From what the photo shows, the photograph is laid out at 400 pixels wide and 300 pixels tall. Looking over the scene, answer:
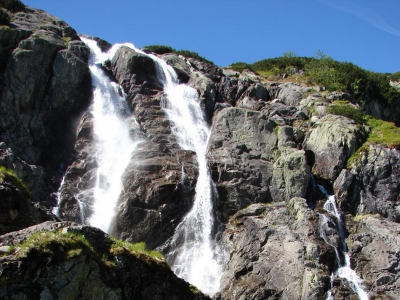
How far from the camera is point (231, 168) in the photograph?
29547mm

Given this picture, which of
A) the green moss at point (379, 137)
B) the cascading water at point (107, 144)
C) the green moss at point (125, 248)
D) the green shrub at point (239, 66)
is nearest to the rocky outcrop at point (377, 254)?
the green moss at point (379, 137)

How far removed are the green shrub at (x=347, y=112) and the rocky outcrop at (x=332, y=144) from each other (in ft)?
4.89

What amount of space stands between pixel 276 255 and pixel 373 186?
9.54 m

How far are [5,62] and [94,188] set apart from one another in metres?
13.3

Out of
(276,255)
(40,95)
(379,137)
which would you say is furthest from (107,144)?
(379,137)

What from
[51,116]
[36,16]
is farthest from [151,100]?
[36,16]

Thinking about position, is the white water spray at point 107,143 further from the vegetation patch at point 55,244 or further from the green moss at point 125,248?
the vegetation patch at point 55,244

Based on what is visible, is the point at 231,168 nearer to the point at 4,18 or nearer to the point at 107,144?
the point at 107,144

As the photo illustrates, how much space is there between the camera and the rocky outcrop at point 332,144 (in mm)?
30188

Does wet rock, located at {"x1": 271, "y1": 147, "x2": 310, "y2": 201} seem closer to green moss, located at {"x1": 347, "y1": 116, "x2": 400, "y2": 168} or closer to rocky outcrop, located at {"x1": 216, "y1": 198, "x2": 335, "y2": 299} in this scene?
rocky outcrop, located at {"x1": 216, "y1": 198, "x2": 335, "y2": 299}

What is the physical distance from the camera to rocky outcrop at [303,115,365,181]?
30188 millimetres

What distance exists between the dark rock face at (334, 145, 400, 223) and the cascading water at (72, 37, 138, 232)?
48.8ft

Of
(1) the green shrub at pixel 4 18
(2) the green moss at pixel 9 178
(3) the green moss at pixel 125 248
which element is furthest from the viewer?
(1) the green shrub at pixel 4 18

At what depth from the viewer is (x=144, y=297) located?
34.1 ft
